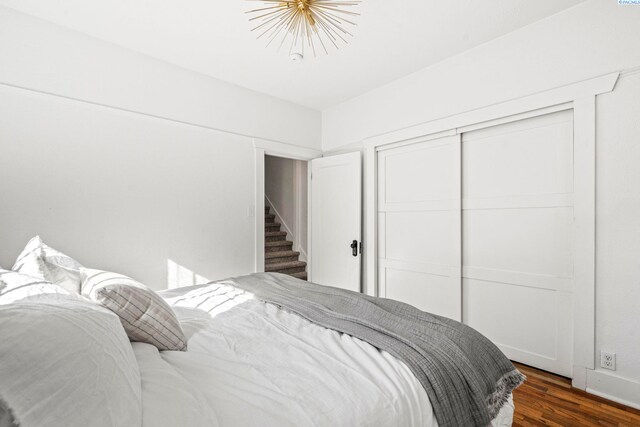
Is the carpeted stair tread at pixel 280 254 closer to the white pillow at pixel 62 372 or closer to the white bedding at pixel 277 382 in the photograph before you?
the white bedding at pixel 277 382

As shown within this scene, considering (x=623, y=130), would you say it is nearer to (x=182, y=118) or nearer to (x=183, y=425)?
(x=183, y=425)

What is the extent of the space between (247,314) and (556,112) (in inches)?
106

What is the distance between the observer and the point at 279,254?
4934 millimetres

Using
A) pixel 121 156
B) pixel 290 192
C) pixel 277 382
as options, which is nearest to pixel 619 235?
pixel 277 382

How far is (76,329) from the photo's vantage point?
0.69 m

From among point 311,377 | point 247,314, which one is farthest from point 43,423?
point 247,314

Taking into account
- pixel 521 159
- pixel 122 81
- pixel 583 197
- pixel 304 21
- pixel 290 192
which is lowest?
pixel 583 197

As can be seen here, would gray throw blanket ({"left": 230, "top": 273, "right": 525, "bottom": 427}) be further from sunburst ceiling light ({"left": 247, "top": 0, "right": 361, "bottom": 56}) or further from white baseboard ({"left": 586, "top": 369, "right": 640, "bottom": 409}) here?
sunburst ceiling light ({"left": 247, "top": 0, "right": 361, "bottom": 56})

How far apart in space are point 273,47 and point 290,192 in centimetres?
300

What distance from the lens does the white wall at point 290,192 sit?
5.29 m

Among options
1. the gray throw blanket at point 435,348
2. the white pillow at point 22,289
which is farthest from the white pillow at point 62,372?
the gray throw blanket at point 435,348

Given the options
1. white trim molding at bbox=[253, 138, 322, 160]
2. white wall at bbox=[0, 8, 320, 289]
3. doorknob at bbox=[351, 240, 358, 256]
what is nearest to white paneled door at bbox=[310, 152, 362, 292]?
doorknob at bbox=[351, 240, 358, 256]

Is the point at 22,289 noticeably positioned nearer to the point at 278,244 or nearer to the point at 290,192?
the point at 278,244

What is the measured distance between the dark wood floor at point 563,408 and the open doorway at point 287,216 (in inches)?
125
